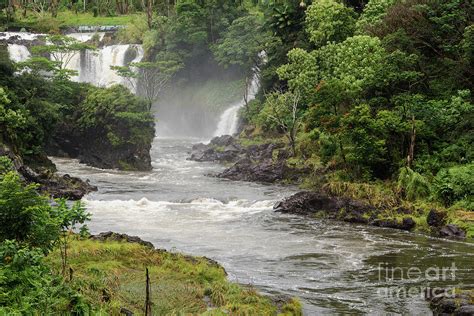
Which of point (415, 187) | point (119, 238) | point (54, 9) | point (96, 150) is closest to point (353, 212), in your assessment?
point (415, 187)

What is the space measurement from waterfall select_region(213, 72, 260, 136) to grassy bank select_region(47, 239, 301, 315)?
146 ft

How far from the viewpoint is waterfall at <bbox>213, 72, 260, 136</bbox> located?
64750 millimetres

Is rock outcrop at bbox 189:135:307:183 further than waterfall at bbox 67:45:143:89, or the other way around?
waterfall at bbox 67:45:143:89

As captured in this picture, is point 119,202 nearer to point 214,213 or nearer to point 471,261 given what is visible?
point 214,213

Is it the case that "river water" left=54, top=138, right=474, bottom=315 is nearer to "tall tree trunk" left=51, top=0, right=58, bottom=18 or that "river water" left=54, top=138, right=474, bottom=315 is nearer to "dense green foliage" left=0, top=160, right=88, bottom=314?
"dense green foliage" left=0, top=160, right=88, bottom=314

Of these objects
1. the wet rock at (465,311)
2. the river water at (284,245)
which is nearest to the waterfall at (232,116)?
the river water at (284,245)

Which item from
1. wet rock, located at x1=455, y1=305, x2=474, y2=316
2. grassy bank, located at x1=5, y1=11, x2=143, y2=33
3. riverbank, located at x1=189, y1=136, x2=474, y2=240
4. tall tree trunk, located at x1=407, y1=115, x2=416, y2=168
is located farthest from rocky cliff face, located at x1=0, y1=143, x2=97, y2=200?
grassy bank, located at x1=5, y1=11, x2=143, y2=33

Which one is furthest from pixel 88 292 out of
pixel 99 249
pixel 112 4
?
pixel 112 4

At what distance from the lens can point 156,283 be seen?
1684cm

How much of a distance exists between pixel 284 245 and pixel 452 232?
7558 millimetres

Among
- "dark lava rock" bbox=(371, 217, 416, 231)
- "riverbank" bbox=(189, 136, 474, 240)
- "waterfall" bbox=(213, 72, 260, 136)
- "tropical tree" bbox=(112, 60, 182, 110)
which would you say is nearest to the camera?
"riverbank" bbox=(189, 136, 474, 240)

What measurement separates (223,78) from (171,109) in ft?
26.4

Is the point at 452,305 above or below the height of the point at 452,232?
above

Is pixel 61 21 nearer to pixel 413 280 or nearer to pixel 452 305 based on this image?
pixel 413 280
